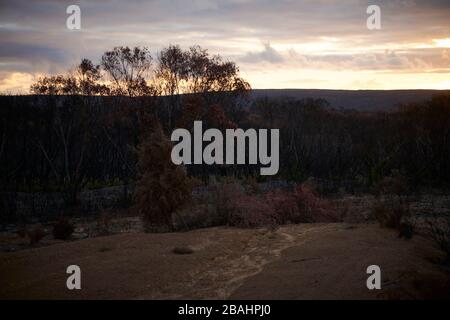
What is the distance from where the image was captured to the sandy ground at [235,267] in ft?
22.0

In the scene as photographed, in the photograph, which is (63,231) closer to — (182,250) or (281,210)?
(182,250)

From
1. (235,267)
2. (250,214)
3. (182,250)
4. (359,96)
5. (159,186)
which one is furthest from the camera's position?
(359,96)

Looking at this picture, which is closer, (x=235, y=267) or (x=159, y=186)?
(x=235, y=267)

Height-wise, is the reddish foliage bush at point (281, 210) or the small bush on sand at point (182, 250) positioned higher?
the reddish foliage bush at point (281, 210)

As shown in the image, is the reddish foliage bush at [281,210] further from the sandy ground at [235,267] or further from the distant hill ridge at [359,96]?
the distant hill ridge at [359,96]

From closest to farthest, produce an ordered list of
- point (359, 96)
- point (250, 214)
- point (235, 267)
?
point (235, 267) < point (250, 214) < point (359, 96)

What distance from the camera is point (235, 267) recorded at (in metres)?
8.08

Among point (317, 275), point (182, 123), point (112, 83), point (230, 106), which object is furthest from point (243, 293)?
point (230, 106)

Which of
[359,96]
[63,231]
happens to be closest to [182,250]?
[63,231]

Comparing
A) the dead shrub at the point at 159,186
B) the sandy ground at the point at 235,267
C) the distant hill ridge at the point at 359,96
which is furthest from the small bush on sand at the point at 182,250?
the distant hill ridge at the point at 359,96

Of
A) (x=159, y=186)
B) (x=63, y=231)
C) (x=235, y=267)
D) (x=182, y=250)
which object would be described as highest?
(x=159, y=186)

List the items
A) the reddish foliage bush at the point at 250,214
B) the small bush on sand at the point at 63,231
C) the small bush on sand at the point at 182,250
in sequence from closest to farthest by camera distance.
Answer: the small bush on sand at the point at 182,250 < the reddish foliage bush at the point at 250,214 < the small bush on sand at the point at 63,231

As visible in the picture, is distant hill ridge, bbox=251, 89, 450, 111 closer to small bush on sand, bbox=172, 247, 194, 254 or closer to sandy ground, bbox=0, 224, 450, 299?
sandy ground, bbox=0, 224, 450, 299

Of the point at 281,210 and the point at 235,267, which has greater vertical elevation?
the point at 281,210
